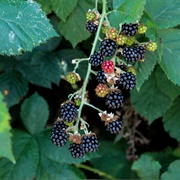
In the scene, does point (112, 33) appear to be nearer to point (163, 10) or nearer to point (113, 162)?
point (163, 10)

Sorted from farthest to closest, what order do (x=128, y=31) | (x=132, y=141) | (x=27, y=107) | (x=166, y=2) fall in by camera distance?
1. (x=132, y=141)
2. (x=27, y=107)
3. (x=166, y=2)
4. (x=128, y=31)

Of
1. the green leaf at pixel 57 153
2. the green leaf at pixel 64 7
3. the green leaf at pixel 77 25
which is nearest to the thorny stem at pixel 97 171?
the green leaf at pixel 57 153

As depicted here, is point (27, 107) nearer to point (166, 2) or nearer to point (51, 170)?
point (51, 170)

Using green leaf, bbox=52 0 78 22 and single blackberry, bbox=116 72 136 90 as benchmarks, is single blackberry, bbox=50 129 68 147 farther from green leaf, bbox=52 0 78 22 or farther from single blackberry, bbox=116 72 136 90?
green leaf, bbox=52 0 78 22

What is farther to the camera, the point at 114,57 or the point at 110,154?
the point at 110,154

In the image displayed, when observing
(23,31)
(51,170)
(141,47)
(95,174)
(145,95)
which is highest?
(141,47)

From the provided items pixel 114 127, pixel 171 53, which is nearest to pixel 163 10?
pixel 171 53

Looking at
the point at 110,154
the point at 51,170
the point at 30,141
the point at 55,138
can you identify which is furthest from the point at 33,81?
the point at 55,138
